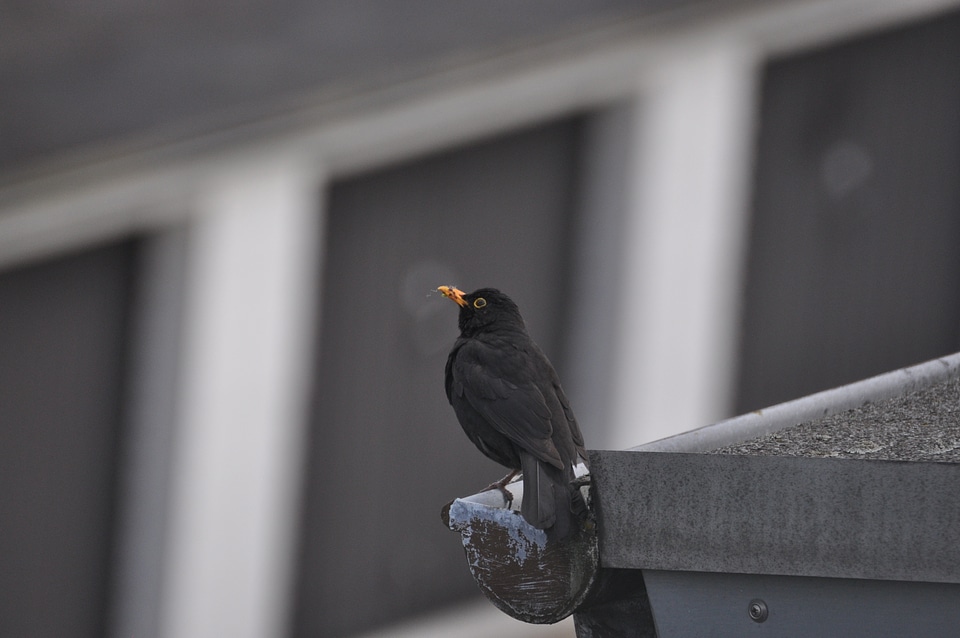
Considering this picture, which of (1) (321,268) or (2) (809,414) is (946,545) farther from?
(1) (321,268)

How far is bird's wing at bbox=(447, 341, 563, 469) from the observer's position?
2.84 meters

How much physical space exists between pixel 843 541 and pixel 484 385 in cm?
152

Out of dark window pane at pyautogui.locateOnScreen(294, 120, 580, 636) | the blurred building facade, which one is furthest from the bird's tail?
dark window pane at pyautogui.locateOnScreen(294, 120, 580, 636)

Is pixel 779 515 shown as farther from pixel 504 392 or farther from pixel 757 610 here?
pixel 504 392

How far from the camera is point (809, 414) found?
2559mm

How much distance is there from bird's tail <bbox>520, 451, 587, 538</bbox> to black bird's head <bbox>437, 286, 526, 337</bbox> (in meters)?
1.15

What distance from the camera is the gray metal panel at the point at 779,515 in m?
1.69

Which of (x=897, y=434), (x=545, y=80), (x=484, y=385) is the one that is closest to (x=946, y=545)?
(x=897, y=434)

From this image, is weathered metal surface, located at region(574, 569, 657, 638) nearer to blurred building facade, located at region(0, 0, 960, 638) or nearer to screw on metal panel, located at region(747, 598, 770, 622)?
screw on metal panel, located at region(747, 598, 770, 622)

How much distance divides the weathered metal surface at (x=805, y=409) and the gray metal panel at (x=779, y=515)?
1.16 ft

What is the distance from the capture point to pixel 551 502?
6.95ft

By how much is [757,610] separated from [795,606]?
0.06 metres

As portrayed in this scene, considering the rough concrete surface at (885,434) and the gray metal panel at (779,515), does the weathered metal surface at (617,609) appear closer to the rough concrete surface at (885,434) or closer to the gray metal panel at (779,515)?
the gray metal panel at (779,515)

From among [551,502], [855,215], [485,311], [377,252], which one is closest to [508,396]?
[485,311]
